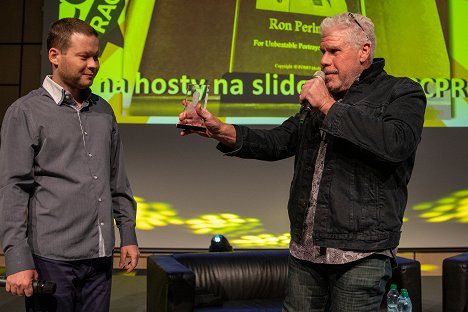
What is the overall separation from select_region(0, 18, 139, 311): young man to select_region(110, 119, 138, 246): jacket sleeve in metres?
0.10

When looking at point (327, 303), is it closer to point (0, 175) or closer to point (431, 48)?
point (0, 175)

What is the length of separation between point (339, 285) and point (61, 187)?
87 cm

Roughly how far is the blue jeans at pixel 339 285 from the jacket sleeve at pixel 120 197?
25.8 inches

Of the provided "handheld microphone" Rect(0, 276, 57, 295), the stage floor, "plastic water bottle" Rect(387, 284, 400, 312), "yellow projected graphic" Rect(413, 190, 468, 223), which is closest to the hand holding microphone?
"handheld microphone" Rect(0, 276, 57, 295)

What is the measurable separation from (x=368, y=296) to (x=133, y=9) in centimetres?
389

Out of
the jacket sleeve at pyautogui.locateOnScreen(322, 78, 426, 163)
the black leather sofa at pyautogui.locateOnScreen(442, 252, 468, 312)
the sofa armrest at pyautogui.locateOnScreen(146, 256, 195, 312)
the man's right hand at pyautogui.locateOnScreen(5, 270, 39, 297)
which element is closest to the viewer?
the jacket sleeve at pyautogui.locateOnScreen(322, 78, 426, 163)

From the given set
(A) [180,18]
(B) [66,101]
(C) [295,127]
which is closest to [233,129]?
(C) [295,127]

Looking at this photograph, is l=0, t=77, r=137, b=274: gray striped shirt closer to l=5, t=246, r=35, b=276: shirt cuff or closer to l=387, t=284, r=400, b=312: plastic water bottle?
l=5, t=246, r=35, b=276: shirt cuff

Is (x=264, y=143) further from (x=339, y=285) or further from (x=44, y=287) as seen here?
(x=44, y=287)

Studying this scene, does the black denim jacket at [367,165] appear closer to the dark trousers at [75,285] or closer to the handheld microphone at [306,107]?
the handheld microphone at [306,107]

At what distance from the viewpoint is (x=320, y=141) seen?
4.88 ft

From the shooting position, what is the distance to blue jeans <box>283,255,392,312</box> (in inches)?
53.4

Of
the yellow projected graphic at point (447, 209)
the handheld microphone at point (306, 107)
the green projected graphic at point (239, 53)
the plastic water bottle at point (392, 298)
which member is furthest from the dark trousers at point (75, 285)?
the yellow projected graphic at point (447, 209)

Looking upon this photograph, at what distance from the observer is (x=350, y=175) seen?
138 centimetres
